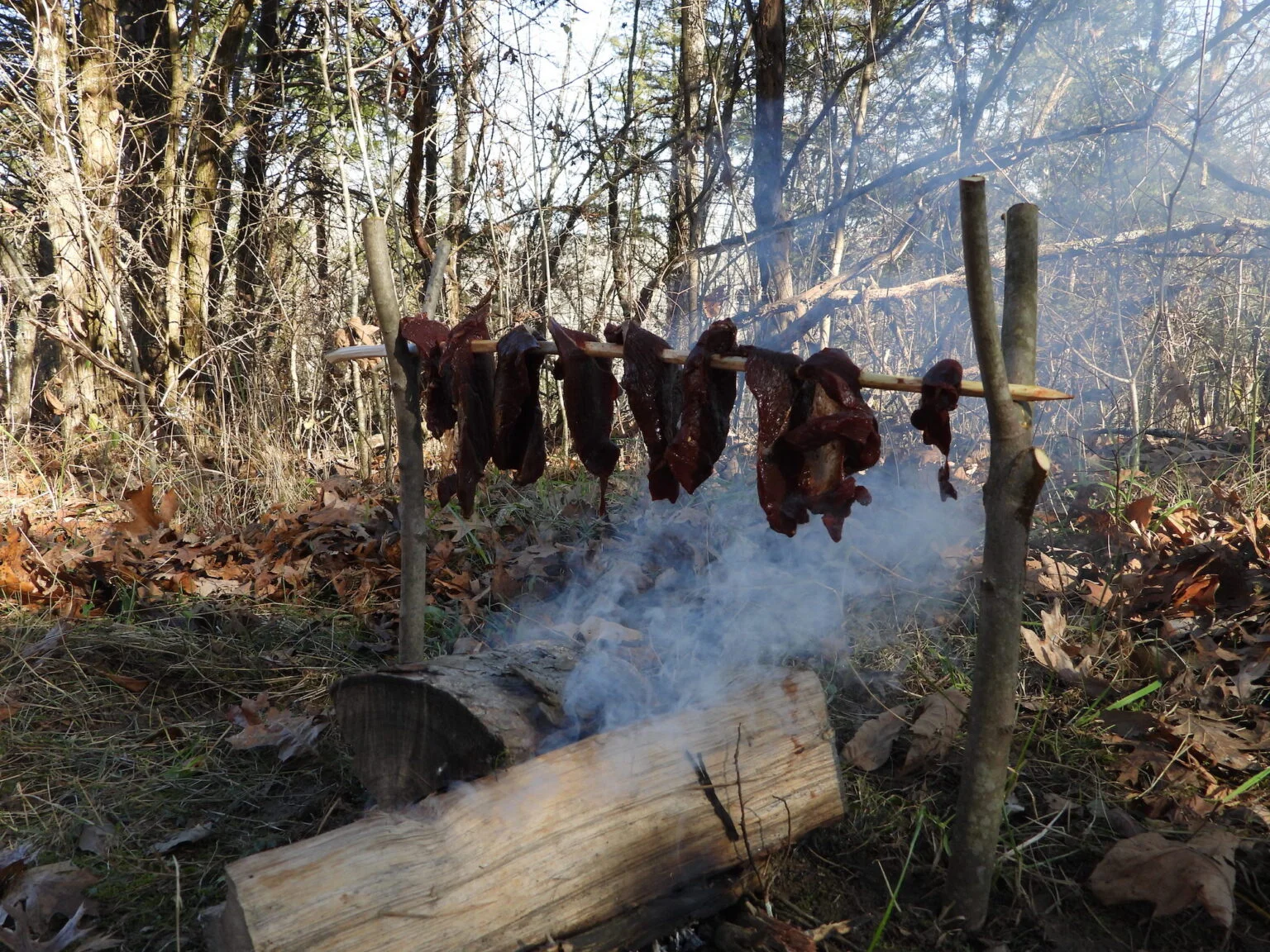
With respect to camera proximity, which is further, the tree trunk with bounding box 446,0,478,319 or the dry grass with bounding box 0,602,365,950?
the tree trunk with bounding box 446,0,478,319

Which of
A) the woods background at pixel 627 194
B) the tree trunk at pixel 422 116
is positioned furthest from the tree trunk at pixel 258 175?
the tree trunk at pixel 422 116

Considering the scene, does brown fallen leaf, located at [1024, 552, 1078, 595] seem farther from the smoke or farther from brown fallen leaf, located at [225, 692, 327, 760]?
brown fallen leaf, located at [225, 692, 327, 760]

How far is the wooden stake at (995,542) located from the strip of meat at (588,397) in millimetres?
926

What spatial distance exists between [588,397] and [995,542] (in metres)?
1.06

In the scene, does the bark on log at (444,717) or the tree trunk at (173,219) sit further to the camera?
the tree trunk at (173,219)

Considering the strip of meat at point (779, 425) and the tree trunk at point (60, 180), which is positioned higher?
the tree trunk at point (60, 180)

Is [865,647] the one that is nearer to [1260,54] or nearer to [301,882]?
[301,882]

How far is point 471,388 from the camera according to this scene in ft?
7.50

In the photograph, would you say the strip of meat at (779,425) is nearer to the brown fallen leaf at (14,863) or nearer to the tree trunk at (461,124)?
the brown fallen leaf at (14,863)

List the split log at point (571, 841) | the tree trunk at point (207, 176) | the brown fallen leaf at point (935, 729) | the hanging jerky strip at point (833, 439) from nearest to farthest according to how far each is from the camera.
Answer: the split log at point (571, 841) → the hanging jerky strip at point (833, 439) → the brown fallen leaf at point (935, 729) → the tree trunk at point (207, 176)

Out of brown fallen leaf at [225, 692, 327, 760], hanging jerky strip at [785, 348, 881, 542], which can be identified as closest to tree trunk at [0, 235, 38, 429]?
brown fallen leaf at [225, 692, 327, 760]

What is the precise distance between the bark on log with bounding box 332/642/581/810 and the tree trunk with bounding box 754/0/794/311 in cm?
467

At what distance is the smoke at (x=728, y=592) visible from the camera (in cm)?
234

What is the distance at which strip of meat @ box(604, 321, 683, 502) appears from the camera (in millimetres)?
2055
